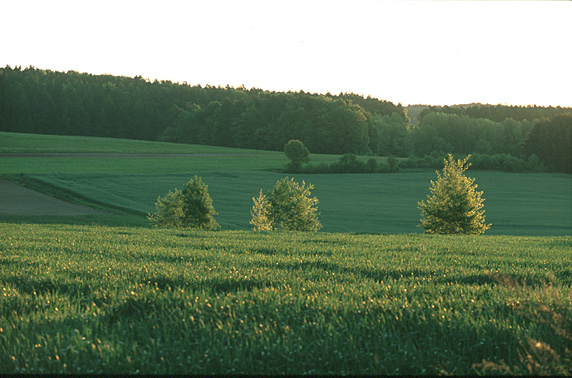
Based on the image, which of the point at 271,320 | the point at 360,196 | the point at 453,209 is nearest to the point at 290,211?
the point at 453,209

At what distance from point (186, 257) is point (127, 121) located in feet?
481

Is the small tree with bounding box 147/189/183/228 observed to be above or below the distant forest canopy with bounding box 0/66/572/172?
below

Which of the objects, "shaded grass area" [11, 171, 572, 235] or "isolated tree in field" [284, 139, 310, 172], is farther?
"isolated tree in field" [284, 139, 310, 172]

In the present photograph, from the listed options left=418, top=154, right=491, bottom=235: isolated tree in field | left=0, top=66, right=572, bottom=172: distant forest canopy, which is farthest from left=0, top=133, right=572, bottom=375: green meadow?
left=0, top=66, right=572, bottom=172: distant forest canopy

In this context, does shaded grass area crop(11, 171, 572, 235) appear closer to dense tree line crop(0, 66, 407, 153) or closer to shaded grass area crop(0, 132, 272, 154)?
shaded grass area crop(0, 132, 272, 154)

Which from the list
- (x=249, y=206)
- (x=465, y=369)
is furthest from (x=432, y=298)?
(x=249, y=206)

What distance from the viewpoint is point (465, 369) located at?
14.8ft

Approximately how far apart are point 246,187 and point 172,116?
97.0m

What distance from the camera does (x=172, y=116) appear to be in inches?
6122

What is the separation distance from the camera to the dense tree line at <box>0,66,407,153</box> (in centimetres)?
13100

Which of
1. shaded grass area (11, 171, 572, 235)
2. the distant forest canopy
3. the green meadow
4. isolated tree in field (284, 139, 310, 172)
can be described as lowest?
shaded grass area (11, 171, 572, 235)

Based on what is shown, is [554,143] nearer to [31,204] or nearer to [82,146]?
[82,146]

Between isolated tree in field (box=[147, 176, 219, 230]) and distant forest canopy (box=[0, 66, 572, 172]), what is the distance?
93609mm

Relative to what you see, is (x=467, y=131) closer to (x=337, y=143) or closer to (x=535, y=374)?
(x=337, y=143)
